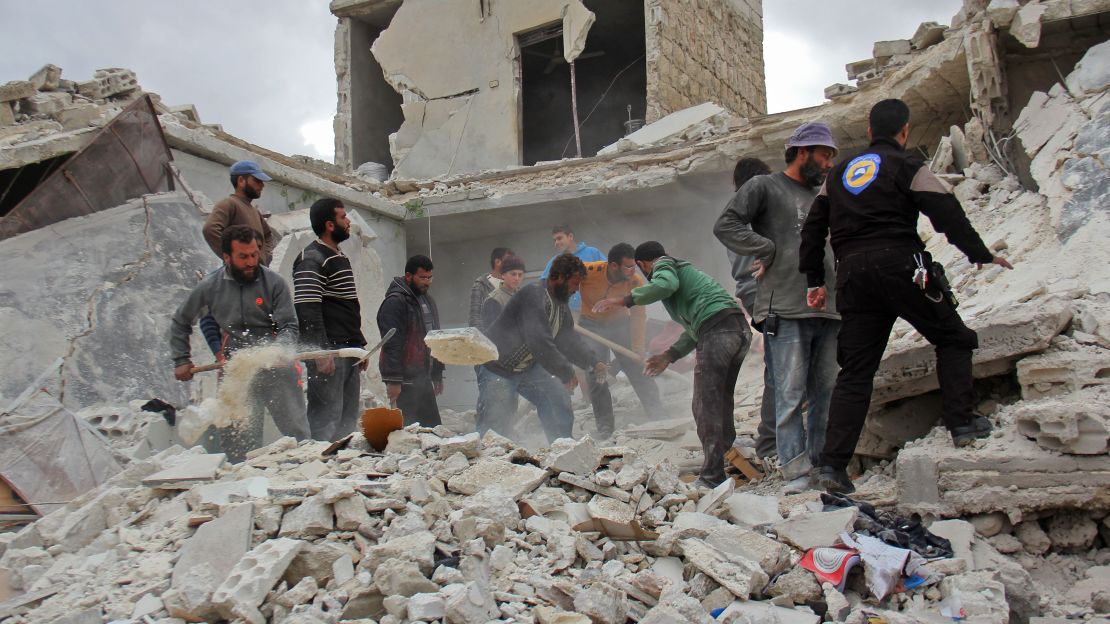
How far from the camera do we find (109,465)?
16.8ft

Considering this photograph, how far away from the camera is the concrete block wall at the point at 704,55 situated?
40.3 ft

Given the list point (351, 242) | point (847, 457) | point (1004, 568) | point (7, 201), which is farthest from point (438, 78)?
point (1004, 568)

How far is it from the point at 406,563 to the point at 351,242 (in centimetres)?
607

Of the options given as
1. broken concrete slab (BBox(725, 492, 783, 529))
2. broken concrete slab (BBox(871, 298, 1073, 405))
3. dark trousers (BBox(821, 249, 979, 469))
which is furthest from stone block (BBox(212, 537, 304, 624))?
broken concrete slab (BBox(871, 298, 1073, 405))

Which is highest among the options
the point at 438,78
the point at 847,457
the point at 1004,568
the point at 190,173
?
the point at 438,78

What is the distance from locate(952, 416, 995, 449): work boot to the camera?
367 cm

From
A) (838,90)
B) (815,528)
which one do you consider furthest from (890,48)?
(815,528)

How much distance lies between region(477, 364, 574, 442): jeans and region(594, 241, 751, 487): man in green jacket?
5.48 ft

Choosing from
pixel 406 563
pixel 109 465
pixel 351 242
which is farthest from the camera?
pixel 351 242

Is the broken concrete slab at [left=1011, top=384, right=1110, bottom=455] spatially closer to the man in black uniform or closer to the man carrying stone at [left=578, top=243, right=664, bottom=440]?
the man in black uniform

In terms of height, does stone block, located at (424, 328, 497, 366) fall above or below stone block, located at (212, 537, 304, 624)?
above

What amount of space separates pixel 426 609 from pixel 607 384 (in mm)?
4081

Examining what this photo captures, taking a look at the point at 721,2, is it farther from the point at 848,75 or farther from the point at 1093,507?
the point at 1093,507

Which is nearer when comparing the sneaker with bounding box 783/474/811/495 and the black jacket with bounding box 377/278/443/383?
the sneaker with bounding box 783/474/811/495
